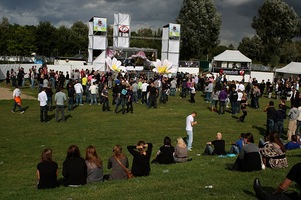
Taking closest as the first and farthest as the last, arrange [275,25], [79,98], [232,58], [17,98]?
[17,98] < [79,98] < [232,58] < [275,25]

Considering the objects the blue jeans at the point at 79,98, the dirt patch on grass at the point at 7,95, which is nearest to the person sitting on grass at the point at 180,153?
the blue jeans at the point at 79,98

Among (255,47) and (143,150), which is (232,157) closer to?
(143,150)

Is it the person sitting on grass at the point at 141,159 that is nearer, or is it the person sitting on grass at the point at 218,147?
the person sitting on grass at the point at 141,159

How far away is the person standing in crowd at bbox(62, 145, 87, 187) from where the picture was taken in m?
7.74

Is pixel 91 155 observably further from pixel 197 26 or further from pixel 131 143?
pixel 197 26

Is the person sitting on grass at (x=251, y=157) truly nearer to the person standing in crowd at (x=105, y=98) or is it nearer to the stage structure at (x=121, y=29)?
the person standing in crowd at (x=105, y=98)

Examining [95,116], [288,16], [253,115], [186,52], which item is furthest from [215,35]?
[95,116]

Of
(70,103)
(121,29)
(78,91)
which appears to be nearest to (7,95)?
(78,91)

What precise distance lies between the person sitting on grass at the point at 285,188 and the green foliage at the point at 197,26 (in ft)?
196

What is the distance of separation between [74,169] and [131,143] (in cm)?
635

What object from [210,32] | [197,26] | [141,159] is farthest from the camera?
[210,32]

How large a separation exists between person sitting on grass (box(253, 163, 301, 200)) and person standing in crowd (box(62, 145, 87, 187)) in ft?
12.7

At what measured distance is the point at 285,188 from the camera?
5516 mm

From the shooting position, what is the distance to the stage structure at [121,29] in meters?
41.2
